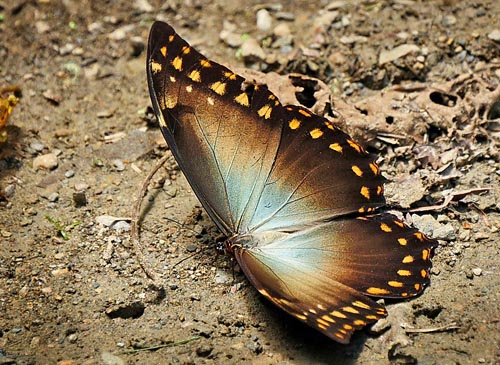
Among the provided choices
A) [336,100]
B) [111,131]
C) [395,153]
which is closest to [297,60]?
[336,100]

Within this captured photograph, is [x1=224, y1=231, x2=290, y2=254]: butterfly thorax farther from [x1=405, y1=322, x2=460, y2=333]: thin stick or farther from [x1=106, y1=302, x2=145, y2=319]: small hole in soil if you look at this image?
[x1=405, y1=322, x2=460, y2=333]: thin stick

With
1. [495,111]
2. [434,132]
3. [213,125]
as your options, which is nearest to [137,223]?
[213,125]

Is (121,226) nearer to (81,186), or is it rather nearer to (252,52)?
(81,186)

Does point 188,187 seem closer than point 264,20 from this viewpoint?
Yes

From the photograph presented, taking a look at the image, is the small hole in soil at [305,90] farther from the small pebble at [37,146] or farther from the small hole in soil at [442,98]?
the small pebble at [37,146]

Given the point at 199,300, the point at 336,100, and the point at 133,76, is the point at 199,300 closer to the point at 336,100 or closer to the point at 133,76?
the point at 336,100

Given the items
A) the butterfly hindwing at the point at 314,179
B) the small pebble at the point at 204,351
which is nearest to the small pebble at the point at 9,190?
the butterfly hindwing at the point at 314,179

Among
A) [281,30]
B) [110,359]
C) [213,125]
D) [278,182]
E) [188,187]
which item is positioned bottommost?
[110,359]

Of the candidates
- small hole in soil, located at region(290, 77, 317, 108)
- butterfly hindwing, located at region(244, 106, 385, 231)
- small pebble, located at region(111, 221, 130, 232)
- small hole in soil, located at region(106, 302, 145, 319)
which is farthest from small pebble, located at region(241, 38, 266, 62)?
small hole in soil, located at region(106, 302, 145, 319)

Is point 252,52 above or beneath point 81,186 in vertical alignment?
above

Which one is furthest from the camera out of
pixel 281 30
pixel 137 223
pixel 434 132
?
pixel 281 30
